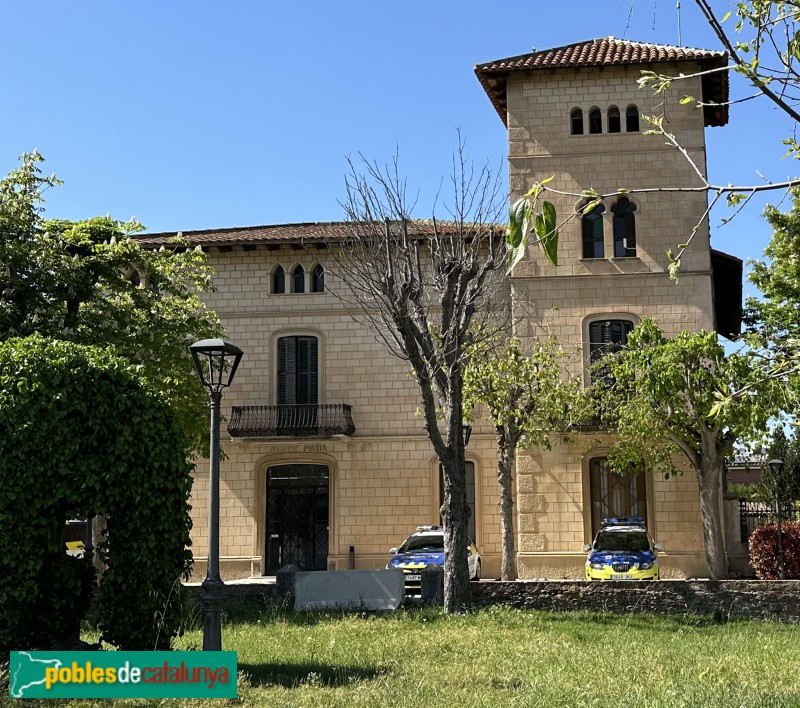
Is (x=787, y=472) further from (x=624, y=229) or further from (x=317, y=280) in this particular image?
(x=317, y=280)

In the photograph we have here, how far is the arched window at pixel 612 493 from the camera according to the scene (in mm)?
26062

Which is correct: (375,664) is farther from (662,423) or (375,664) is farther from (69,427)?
(662,423)

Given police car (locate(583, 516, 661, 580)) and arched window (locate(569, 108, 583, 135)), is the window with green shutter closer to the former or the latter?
arched window (locate(569, 108, 583, 135))

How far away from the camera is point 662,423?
74.0 ft

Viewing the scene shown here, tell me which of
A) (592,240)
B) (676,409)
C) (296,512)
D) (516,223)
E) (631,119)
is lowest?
(296,512)

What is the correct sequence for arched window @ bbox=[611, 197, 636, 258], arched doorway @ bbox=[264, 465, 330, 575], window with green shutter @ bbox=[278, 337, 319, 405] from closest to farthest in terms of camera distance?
arched window @ bbox=[611, 197, 636, 258], arched doorway @ bbox=[264, 465, 330, 575], window with green shutter @ bbox=[278, 337, 319, 405]

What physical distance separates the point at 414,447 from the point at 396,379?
2060 mm

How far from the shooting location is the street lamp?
10492 mm

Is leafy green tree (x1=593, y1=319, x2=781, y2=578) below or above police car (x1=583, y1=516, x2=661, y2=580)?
above

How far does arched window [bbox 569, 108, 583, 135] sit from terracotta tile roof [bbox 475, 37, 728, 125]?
1214 millimetres

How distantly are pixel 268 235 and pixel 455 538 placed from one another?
15303 millimetres

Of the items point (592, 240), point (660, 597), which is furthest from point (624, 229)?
point (660, 597)

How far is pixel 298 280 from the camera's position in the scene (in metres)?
29.9

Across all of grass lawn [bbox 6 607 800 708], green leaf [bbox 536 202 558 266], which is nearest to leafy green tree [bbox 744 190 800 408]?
grass lawn [bbox 6 607 800 708]
